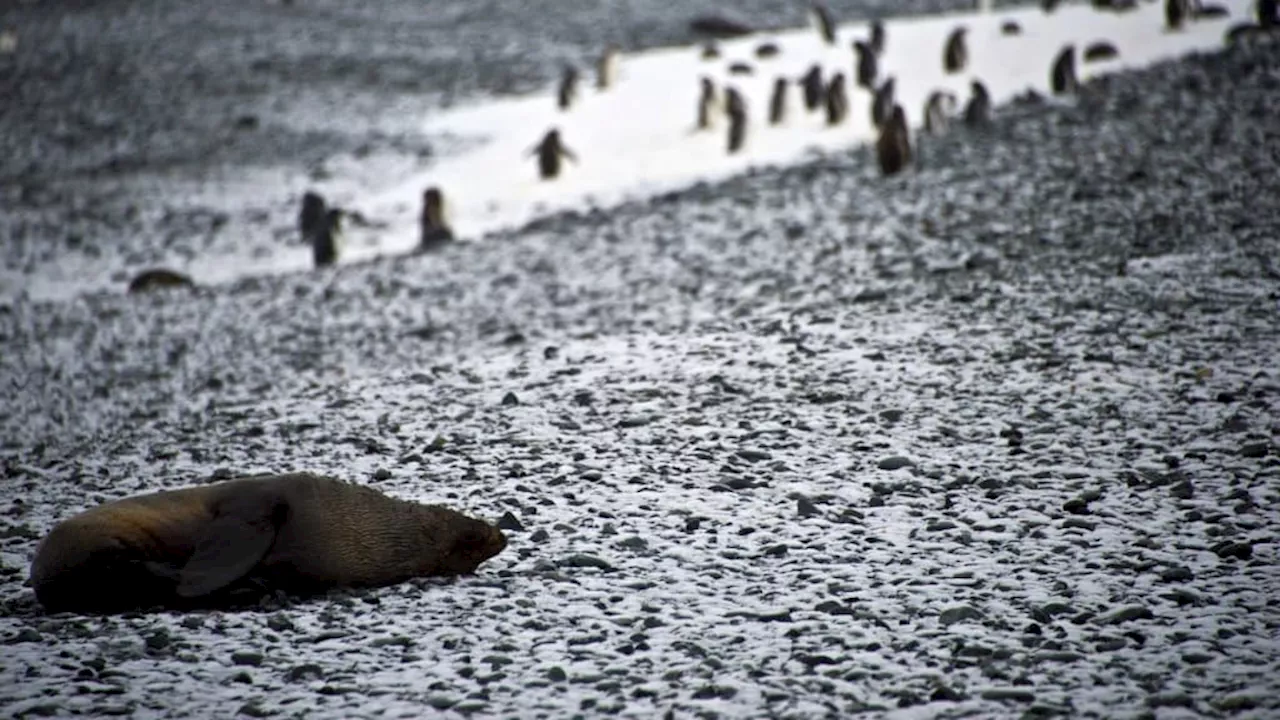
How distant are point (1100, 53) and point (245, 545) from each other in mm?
12714

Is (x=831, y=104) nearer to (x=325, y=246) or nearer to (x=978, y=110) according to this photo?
(x=978, y=110)

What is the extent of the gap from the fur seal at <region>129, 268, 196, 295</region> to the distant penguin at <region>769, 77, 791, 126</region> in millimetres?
6352

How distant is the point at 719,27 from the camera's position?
70.5 ft

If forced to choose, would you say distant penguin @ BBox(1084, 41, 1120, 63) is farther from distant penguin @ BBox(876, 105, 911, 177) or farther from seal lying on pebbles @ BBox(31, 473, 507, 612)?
seal lying on pebbles @ BBox(31, 473, 507, 612)

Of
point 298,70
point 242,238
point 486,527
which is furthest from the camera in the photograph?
point 298,70

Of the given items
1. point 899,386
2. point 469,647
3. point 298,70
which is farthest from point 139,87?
point 469,647

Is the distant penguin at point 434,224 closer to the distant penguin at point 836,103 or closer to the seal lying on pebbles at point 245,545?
the distant penguin at point 836,103

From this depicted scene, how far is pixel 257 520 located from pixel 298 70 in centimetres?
1739

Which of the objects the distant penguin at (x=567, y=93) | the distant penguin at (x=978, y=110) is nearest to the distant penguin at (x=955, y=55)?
the distant penguin at (x=978, y=110)

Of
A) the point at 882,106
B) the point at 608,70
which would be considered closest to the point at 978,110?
the point at 882,106

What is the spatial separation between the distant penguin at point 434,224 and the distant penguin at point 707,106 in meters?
3.74

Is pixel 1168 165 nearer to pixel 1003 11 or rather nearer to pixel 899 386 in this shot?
pixel 899 386

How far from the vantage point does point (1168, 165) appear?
9.13 m

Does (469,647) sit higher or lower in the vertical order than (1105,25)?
lower
